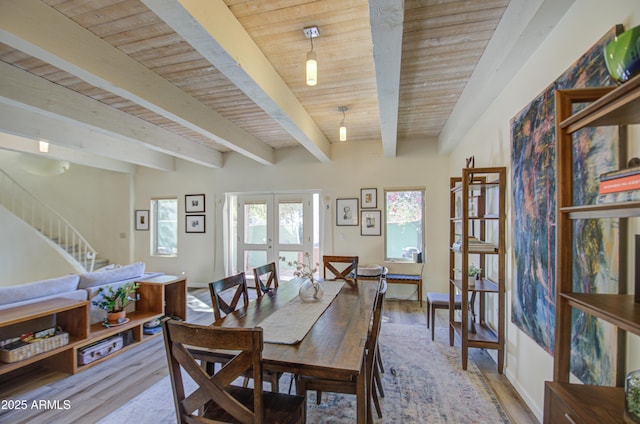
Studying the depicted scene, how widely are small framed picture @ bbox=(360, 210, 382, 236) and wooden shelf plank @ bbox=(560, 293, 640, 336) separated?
12.7 feet

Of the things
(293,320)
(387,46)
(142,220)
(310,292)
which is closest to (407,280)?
(310,292)

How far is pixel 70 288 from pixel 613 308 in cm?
385

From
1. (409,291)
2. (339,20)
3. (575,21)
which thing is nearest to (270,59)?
(339,20)

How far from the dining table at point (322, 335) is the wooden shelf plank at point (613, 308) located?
0.89 meters

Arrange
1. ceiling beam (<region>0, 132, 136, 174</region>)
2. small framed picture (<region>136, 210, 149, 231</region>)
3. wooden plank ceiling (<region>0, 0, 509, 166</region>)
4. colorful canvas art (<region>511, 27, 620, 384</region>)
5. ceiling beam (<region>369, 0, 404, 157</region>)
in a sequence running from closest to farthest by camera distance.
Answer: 1. colorful canvas art (<region>511, 27, 620, 384</region>)
2. ceiling beam (<region>369, 0, 404, 157</region>)
3. wooden plank ceiling (<region>0, 0, 509, 166</region>)
4. ceiling beam (<region>0, 132, 136, 174</region>)
5. small framed picture (<region>136, 210, 149, 231</region>)

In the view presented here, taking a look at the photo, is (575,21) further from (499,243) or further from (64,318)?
(64,318)

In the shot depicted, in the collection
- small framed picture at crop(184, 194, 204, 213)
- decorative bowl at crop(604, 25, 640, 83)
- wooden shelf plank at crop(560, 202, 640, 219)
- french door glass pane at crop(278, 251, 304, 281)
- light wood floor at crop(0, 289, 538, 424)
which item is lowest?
light wood floor at crop(0, 289, 538, 424)

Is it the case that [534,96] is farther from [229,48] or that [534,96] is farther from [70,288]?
[70,288]

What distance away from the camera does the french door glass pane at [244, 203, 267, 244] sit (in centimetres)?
567

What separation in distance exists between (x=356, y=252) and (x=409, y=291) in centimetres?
112

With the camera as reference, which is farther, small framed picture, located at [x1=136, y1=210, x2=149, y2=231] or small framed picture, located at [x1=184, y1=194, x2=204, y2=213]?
small framed picture, located at [x1=136, y1=210, x2=149, y2=231]

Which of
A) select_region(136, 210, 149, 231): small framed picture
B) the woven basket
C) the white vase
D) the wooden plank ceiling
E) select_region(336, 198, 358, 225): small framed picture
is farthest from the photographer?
select_region(136, 210, 149, 231): small framed picture

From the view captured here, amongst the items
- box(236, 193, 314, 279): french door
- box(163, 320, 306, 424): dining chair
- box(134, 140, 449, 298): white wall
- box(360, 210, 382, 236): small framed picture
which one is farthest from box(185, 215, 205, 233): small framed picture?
box(163, 320, 306, 424): dining chair

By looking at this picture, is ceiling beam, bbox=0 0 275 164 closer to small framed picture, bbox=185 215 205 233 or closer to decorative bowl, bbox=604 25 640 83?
decorative bowl, bbox=604 25 640 83
